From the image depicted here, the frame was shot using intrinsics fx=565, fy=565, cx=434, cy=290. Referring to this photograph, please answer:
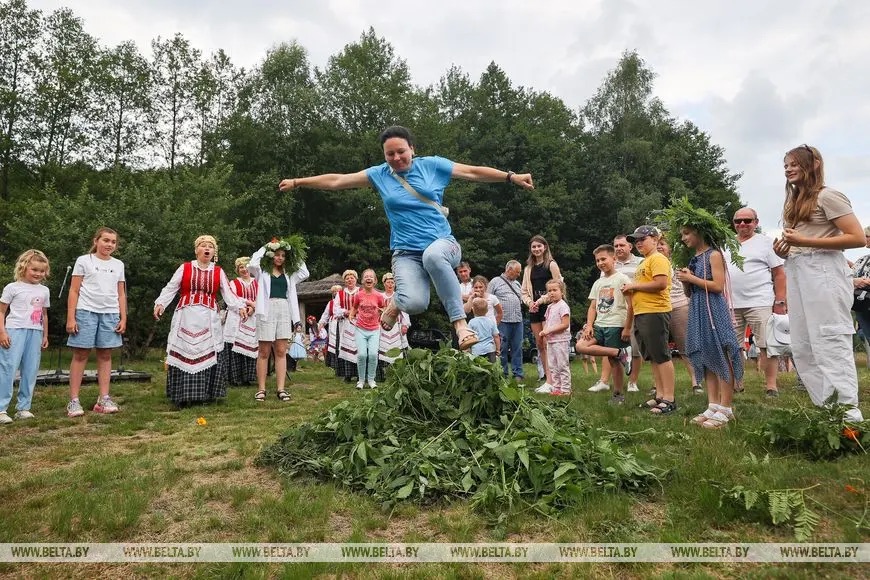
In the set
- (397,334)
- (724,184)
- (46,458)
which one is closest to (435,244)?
(46,458)

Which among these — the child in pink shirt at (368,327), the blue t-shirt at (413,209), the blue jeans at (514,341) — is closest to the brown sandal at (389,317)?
the blue t-shirt at (413,209)

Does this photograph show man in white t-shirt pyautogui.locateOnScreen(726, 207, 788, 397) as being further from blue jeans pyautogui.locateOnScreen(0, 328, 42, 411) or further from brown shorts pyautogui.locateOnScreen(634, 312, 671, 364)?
blue jeans pyautogui.locateOnScreen(0, 328, 42, 411)

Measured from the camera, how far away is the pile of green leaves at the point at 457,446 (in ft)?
10.6

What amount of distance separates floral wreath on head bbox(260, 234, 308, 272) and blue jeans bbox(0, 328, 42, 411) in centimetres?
295

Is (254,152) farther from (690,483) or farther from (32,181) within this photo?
(690,483)

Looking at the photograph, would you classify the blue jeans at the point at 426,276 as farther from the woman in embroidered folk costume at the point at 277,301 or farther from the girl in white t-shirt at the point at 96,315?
the girl in white t-shirt at the point at 96,315

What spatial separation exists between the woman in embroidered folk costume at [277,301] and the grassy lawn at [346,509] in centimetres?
313

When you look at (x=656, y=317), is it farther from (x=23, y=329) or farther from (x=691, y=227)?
(x=23, y=329)

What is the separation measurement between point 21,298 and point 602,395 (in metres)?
7.34

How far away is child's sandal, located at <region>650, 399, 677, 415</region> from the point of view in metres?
5.80

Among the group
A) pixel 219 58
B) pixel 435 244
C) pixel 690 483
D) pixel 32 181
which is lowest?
pixel 690 483

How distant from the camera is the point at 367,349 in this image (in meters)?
9.77

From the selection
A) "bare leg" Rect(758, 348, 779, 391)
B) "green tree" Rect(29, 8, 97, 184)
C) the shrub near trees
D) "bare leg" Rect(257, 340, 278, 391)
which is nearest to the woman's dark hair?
"bare leg" Rect(257, 340, 278, 391)

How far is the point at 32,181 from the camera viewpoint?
28.0 metres
